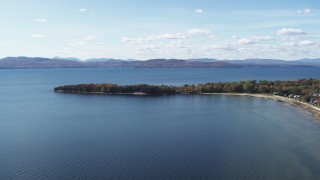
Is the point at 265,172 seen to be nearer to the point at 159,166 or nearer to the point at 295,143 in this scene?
the point at 159,166

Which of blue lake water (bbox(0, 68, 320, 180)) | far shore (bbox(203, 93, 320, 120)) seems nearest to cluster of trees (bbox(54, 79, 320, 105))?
far shore (bbox(203, 93, 320, 120))

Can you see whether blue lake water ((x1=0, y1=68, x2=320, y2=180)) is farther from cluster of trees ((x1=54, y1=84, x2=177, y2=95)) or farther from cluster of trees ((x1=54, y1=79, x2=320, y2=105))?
cluster of trees ((x1=54, y1=84, x2=177, y2=95))

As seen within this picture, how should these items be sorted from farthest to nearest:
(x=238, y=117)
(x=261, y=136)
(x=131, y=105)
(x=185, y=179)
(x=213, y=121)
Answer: (x=131, y=105)
(x=238, y=117)
(x=213, y=121)
(x=261, y=136)
(x=185, y=179)

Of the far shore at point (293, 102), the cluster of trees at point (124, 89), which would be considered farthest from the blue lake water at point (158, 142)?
the cluster of trees at point (124, 89)

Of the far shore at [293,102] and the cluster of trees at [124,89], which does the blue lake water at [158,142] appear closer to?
the far shore at [293,102]

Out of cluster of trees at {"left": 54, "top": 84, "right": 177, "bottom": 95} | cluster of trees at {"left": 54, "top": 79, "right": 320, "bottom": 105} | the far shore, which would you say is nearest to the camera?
the far shore

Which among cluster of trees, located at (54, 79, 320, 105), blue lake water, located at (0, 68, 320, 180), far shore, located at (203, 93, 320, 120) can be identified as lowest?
blue lake water, located at (0, 68, 320, 180)

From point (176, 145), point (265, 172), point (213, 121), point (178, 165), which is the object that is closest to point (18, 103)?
point (213, 121)

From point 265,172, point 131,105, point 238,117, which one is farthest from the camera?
point 131,105

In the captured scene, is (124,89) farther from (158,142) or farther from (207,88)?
(158,142)
